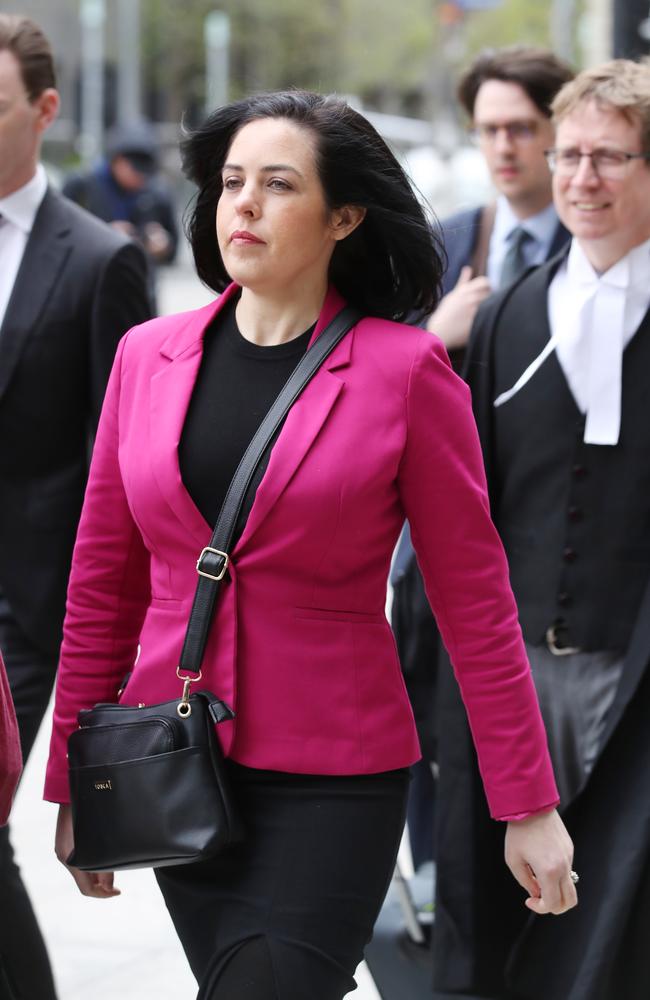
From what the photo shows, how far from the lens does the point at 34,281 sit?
151 inches

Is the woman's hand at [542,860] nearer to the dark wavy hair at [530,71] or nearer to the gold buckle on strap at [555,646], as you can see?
the gold buckle on strap at [555,646]

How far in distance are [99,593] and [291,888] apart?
60 centimetres

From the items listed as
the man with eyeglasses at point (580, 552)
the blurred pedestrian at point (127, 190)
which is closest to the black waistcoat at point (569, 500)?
the man with eyeglasses at point (580, 552)

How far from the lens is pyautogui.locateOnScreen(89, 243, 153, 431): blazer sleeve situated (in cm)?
376

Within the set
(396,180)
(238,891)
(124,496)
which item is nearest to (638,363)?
(396,180)

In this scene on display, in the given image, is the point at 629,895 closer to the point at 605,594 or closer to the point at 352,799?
the point at 605,594

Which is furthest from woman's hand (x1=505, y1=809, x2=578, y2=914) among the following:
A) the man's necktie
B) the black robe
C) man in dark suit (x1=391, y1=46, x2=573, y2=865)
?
the man's necktie

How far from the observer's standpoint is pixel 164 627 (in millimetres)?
2666

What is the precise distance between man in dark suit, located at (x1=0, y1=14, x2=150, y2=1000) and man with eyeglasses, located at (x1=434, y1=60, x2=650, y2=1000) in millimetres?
837

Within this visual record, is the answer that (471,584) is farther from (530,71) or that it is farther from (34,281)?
(530,71)

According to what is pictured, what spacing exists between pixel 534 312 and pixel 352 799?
5.14 ft

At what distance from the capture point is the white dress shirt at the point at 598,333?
366 centimetres

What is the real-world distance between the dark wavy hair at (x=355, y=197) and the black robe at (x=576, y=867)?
3.15 ft

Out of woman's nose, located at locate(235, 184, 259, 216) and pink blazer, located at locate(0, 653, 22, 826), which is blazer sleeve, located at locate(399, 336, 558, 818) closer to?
woman's nose, located at locate(235, 184, 259, 216)
